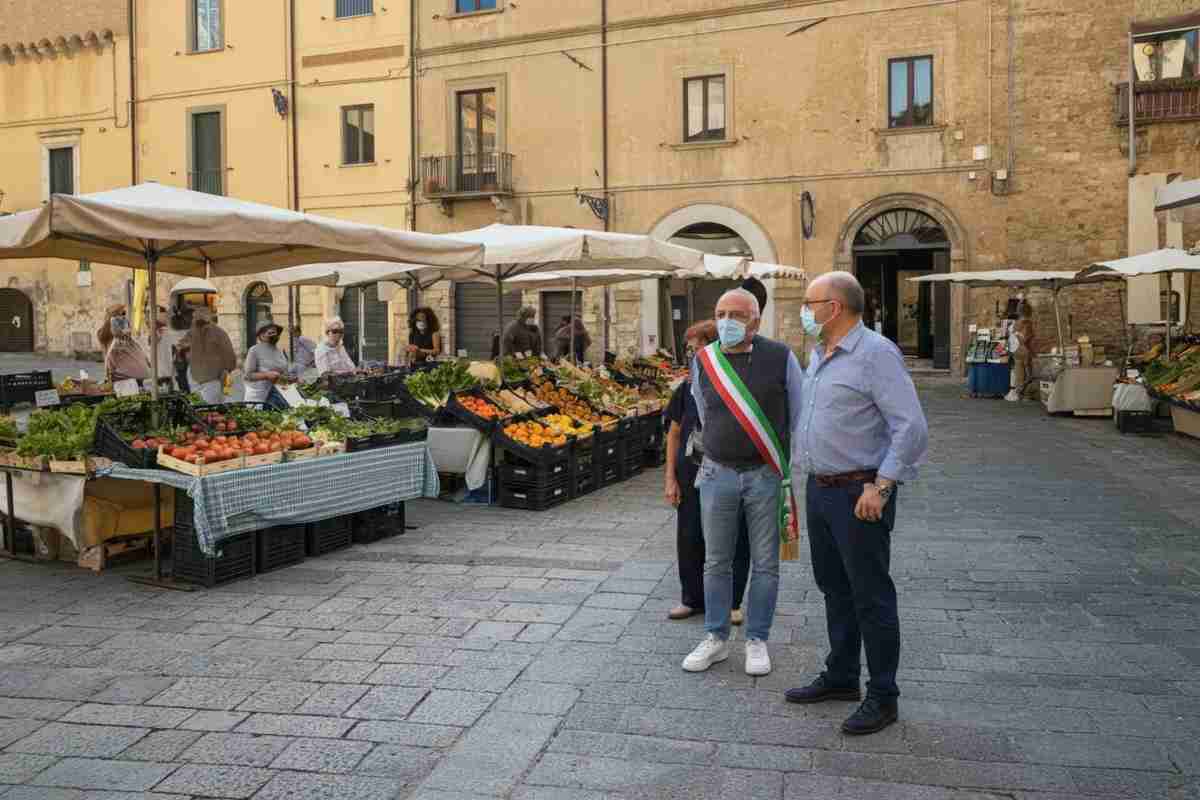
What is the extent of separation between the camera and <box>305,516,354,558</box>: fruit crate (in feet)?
22.7

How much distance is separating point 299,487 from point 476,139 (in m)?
19.3

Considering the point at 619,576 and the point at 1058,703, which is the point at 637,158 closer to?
the point at 619,576

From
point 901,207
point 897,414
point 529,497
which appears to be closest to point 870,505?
point 897,414

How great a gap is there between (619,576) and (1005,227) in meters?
16.4

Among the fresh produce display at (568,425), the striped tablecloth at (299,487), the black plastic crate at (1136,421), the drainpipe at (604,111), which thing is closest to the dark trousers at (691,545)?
the striped tablecloth at (299,487)

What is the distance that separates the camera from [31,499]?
6680 mm

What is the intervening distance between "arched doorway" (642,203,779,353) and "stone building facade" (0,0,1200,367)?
5cm

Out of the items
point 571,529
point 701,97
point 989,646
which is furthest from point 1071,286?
point 989,646

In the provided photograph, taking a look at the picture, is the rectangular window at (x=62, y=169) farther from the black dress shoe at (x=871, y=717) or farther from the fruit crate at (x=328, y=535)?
the black dress shoe at (x=871, y=717)

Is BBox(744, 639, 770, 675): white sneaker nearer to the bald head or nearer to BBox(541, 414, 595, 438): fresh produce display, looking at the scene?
the bald head

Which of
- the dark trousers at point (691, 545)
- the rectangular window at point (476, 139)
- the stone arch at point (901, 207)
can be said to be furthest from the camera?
the rectangular window at point (476, 139)

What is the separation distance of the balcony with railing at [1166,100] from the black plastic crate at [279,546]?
59.2 ft

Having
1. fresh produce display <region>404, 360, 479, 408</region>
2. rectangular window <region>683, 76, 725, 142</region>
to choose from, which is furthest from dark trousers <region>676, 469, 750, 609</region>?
rectangular window <region>683, 76, 725, 142</region>

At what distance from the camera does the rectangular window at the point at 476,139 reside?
24312mm
